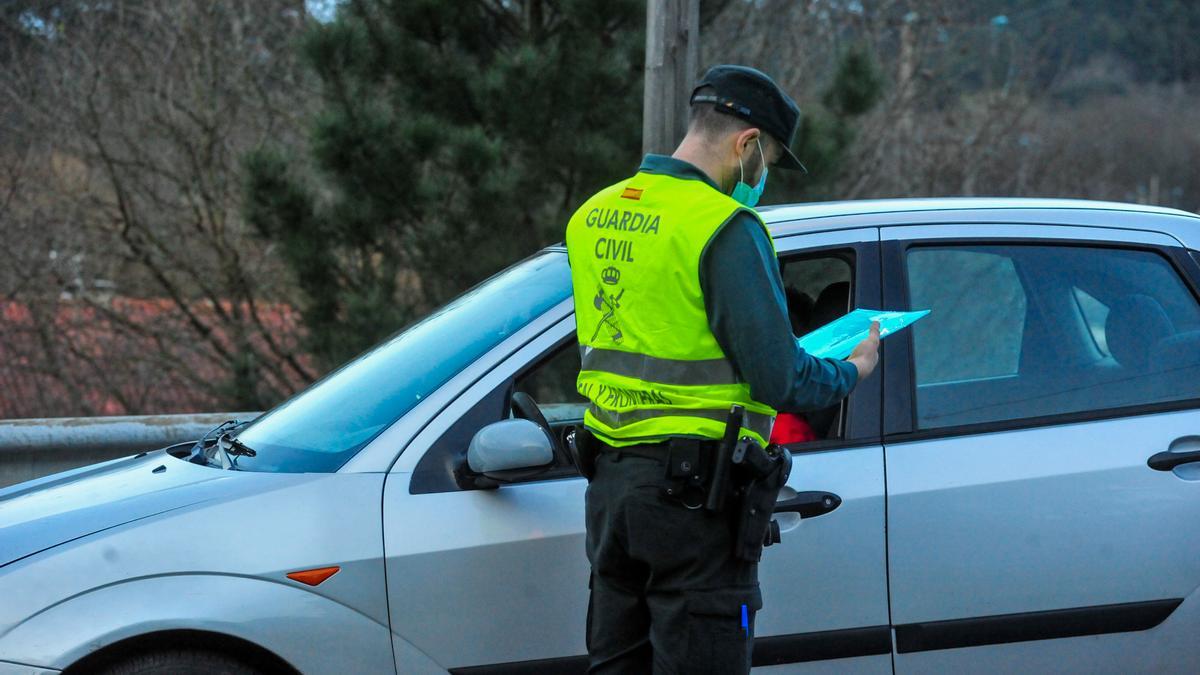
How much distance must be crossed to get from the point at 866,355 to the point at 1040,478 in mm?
749

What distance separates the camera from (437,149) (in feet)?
28.5

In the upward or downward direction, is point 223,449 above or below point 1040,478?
above

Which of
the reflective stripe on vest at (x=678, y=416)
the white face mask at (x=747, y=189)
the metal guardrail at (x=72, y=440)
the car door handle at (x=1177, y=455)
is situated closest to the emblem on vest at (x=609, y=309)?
the reflective stripe on vest at (x=678, y=416)

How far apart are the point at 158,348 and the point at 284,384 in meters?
1.61

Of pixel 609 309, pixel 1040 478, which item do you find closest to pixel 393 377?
pixel 609 309

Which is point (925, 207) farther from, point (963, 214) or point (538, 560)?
point (538, 560)

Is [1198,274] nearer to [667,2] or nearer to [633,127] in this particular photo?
[667,2]

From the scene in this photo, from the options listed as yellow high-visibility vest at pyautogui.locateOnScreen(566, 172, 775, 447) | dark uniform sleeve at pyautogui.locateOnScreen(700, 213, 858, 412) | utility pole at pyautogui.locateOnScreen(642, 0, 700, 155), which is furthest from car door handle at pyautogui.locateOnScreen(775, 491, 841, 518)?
utility pole at pyautogui.locateOnScreen(642, 0, 700, 155)

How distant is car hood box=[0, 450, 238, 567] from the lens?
116 inches

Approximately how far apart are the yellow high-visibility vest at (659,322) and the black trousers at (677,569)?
3.8 inches

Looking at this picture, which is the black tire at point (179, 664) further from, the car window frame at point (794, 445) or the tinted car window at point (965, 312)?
the tinted car window at point (965, 312)

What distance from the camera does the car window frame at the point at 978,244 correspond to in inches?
126

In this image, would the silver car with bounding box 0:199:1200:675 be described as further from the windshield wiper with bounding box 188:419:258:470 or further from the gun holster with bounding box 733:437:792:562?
the gun holster with bounding box 733:437:792:562

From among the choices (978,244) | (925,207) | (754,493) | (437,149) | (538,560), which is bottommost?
(538,560)
